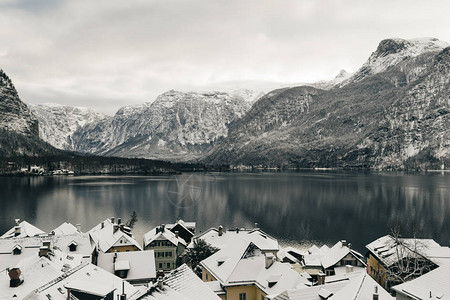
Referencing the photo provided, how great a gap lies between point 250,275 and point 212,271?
4.86m

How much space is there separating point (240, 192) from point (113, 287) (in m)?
152

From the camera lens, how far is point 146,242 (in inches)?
2657

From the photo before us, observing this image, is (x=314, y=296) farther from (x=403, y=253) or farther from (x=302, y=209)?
(x=302, y=209)

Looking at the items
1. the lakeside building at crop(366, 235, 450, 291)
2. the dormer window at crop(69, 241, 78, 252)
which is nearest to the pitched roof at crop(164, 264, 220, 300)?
the dormer window at crop(69, 241, 78, 252)

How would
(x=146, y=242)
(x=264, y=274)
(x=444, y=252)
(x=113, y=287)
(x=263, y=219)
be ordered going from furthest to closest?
(x=263, y=219) < (x=146, y=242) < (x=444, y=252) < (x=264, y=274) < (x=113, y=287)

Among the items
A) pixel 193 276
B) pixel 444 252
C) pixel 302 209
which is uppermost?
pixel 193 276

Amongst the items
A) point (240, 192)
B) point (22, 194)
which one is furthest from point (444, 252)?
point (22, 194)

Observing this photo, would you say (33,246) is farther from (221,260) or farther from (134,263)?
(221,260)

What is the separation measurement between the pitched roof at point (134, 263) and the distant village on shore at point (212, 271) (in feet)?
0.40

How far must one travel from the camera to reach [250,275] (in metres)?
36.8

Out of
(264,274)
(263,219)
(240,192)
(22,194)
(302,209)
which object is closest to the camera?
(264,274)

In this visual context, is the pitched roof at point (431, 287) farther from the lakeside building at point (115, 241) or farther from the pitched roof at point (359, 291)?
the lakeside building at point (115, 241)

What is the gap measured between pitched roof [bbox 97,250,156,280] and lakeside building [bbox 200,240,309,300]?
9.74 meters

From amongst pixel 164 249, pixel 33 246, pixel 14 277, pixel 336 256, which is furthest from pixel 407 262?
pixel 33 246
